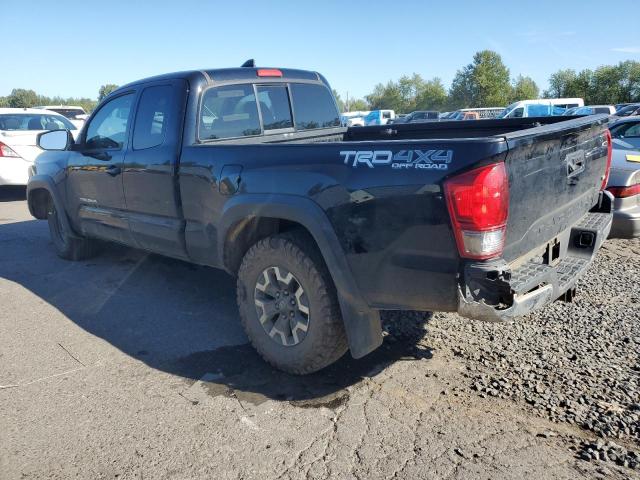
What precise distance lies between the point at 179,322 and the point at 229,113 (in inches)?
70.5

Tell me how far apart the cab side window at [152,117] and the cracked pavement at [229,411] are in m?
1.51

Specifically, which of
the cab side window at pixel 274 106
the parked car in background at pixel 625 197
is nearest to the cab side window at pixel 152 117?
the cab side window at pixel 274 106

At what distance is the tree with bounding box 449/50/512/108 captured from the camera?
77.1 metres

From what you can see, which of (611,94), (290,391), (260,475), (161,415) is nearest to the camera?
(260,475)

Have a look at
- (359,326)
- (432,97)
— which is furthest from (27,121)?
(432,97)

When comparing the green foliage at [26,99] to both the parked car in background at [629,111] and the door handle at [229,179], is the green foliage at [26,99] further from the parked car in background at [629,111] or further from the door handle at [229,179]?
the door handle at [229,179]

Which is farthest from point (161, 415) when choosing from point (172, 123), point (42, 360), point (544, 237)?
point (544, 237)

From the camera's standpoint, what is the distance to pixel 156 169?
4148 mm

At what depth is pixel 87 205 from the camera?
17.7 feet

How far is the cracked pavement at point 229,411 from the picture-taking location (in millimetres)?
2545

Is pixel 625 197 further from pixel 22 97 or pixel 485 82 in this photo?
pixel 22 97

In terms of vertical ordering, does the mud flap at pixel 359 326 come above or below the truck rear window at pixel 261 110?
below

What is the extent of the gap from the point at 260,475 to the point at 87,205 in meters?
3.91

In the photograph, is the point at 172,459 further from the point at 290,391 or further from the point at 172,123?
the point at 172,123
